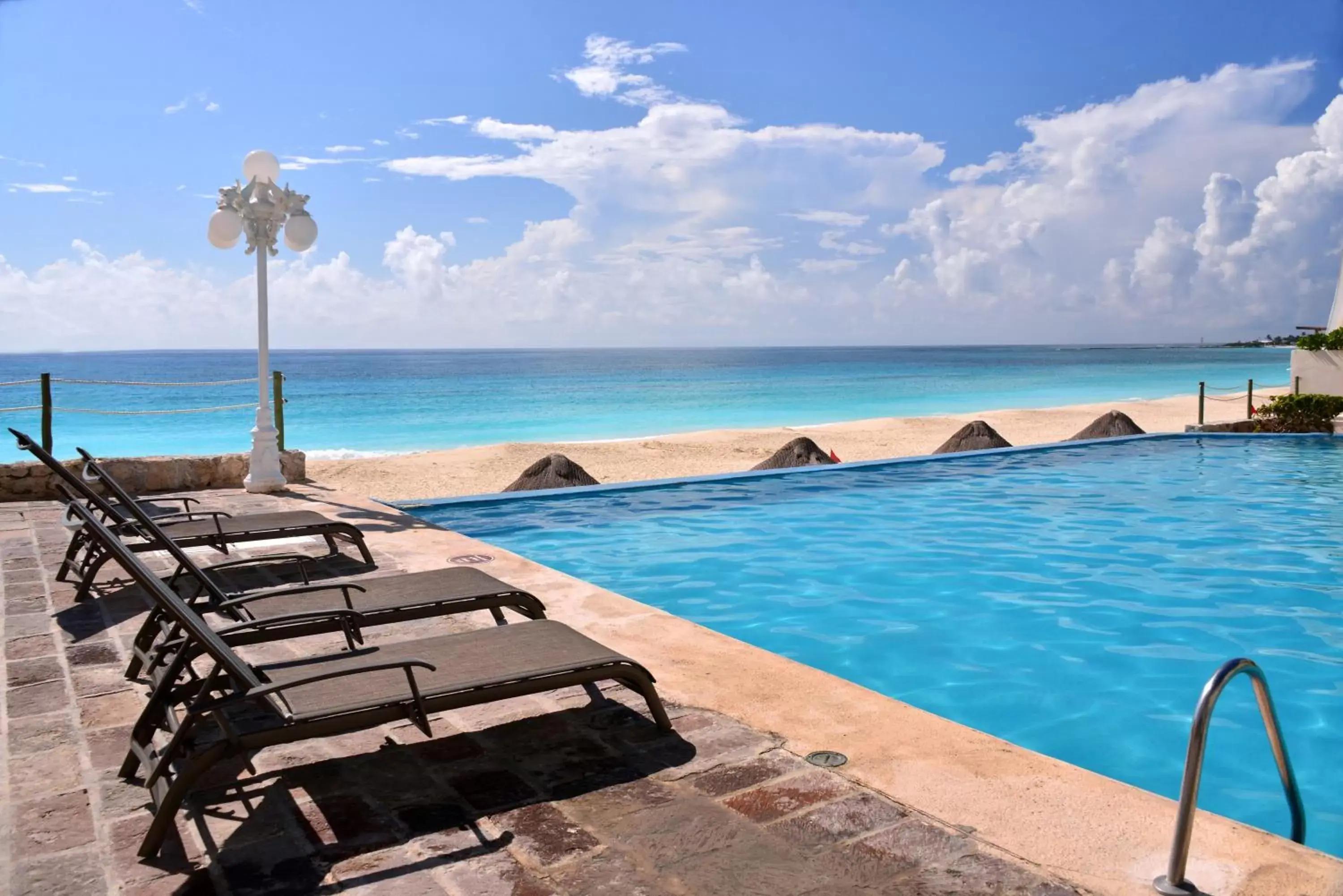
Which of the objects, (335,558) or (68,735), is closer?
(68,735)

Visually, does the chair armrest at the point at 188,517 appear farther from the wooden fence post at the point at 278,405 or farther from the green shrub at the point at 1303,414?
the green shrub at the point at 1303,414

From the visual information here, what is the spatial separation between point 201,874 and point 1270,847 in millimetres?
2913

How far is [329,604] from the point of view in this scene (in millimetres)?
4211

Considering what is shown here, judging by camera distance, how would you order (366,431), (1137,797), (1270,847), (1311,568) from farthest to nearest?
1. (366,431)
2. (1311,568)
3. (1137,797)
4. (1270,847)

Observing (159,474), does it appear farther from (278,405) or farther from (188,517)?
(188,517)

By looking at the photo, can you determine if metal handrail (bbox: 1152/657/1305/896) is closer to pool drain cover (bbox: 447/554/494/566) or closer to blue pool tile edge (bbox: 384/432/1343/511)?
pool drain cover (bbox: 447/554/494/566)

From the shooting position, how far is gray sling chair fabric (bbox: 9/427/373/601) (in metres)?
5.44

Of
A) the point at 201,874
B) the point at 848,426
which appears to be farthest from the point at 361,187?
the point at 201,874

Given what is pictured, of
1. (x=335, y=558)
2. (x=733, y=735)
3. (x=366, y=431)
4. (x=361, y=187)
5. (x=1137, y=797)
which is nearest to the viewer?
(x=1137, y=797)

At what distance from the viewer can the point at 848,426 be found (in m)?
34.3

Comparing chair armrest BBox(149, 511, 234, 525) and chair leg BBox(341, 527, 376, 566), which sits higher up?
chair armrest BBox(149, 511, 234, 525)

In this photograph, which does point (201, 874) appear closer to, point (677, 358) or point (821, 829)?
point (821, 829)

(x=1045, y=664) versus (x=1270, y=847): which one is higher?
(x=1270, y=847)

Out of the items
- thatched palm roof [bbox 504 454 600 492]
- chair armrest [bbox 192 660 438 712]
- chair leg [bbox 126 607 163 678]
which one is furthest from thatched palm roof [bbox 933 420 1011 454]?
chair armrest [bbox 192 660 438 712]
